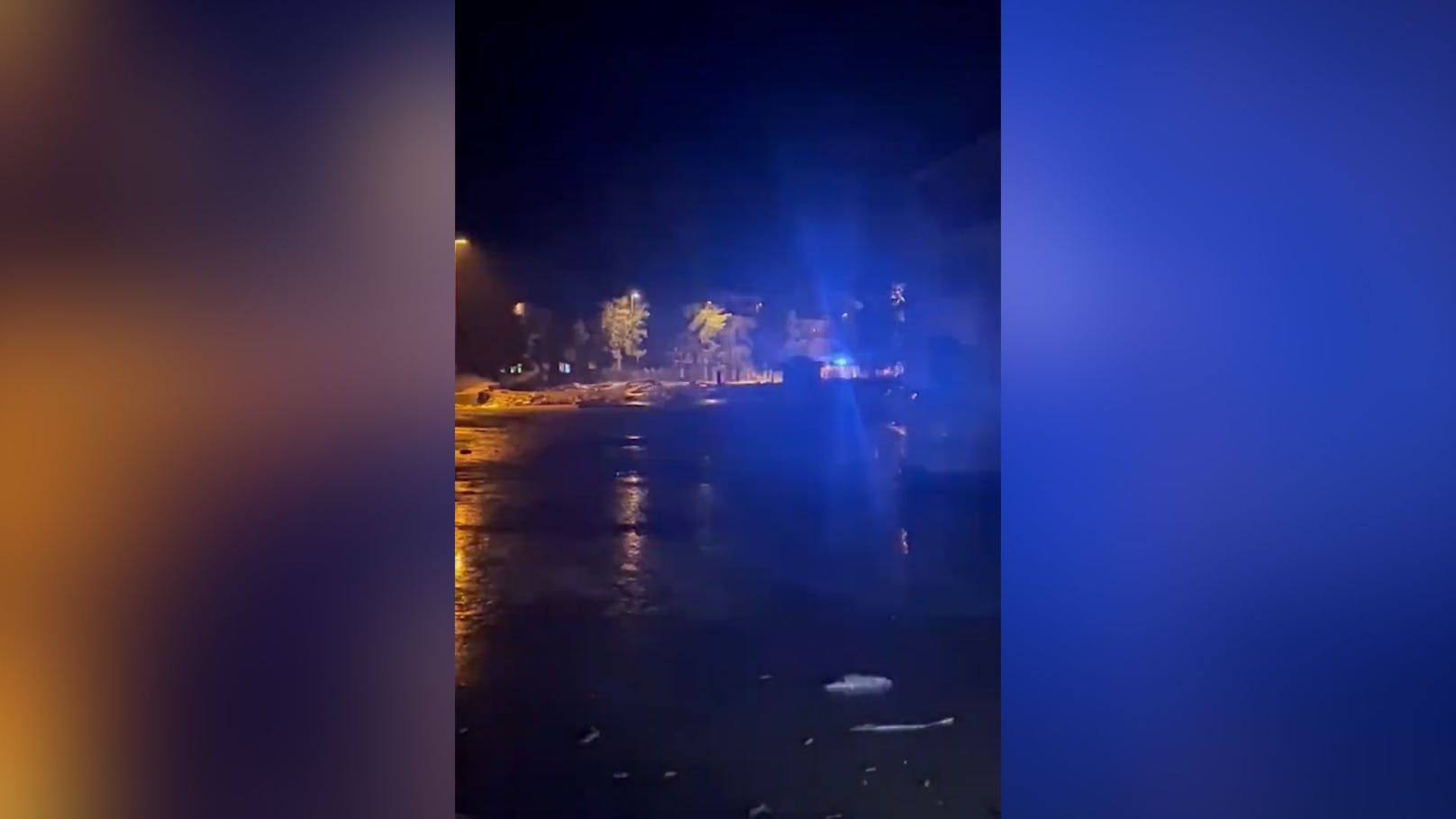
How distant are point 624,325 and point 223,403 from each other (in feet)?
2.61

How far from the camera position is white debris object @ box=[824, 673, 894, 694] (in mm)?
2229

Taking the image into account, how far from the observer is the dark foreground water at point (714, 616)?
2.18 metres

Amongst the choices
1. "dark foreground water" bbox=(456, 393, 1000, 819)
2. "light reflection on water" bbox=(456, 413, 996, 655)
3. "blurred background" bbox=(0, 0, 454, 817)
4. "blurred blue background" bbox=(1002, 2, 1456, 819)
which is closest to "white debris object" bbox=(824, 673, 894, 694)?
"dark foreground water" bbox=(456, 393, 1000, 819)

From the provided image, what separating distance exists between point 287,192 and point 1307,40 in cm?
197

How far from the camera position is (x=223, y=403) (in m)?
2.14

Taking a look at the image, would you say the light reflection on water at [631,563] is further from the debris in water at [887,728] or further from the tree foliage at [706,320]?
the debris in water at [887,728]

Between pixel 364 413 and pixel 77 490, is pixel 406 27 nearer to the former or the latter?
pixel 364 413

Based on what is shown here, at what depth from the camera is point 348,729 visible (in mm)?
2180

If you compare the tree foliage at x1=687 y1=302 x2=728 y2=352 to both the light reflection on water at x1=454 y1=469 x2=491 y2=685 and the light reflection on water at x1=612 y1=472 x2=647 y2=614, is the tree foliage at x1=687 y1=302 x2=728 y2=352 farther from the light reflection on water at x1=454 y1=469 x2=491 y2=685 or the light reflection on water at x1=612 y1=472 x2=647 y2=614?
the light reflection on water at x1=454 y1=469 x2=491 y2=685

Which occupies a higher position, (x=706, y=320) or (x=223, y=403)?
(x=706, y=320)

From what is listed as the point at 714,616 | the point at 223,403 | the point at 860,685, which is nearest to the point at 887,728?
the point at 860,685

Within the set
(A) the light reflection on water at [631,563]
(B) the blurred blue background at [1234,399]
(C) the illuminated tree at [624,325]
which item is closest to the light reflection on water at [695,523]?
(A) the light reflection on water at [631,563]

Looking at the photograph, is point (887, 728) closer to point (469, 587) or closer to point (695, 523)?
point (695, 523)

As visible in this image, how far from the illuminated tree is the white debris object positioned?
30.4 inches
